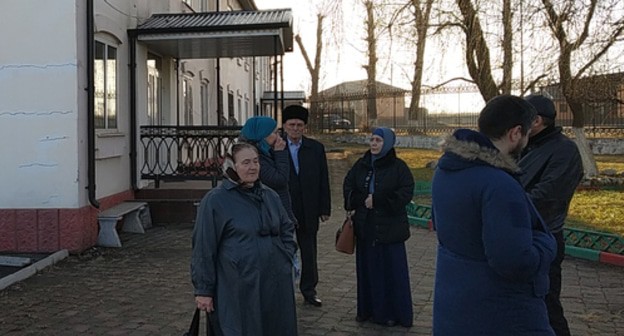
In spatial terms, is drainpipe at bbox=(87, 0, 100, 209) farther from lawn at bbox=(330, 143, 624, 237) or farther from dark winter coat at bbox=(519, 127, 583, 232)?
dark winter coat at bbox=(519, 127, 583, 232)

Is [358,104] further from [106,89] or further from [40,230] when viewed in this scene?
[40,230]

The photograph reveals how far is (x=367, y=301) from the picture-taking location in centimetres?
579

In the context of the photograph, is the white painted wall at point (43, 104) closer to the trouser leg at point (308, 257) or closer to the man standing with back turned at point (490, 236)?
the trouser leg at point (308, 257)

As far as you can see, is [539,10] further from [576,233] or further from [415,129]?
[415,129]

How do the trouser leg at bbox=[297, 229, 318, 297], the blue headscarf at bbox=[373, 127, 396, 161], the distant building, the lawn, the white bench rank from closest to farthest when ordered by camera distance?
the blue headscarf at bbox=[373, 127, 396, 161]
the trouser leg at bbox=[297, 229, 318, 297]
the white bench
the lawn
the distant building

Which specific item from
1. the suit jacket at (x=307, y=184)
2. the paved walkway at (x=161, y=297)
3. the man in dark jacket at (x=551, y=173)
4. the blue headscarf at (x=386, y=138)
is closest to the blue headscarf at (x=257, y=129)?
the blue headscarf at (x=386, y=138)

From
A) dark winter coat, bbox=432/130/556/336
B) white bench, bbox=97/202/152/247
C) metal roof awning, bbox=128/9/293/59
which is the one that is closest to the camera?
dark winter coat, bbox=432/130/556/336

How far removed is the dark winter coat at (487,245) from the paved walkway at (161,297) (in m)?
2.67

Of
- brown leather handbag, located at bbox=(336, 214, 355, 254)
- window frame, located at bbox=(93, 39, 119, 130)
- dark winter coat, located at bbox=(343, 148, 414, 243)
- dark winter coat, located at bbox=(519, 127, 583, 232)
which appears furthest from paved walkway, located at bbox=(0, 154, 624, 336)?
window frame, located at bbox=(93, 39, 119, 130)

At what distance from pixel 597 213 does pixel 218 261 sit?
9740 mm

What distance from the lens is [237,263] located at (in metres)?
3.78

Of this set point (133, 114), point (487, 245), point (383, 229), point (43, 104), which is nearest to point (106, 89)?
point (133, 114)

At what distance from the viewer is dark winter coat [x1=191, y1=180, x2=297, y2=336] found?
377cm

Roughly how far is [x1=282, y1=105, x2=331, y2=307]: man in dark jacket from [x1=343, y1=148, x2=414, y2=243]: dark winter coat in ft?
1.80
